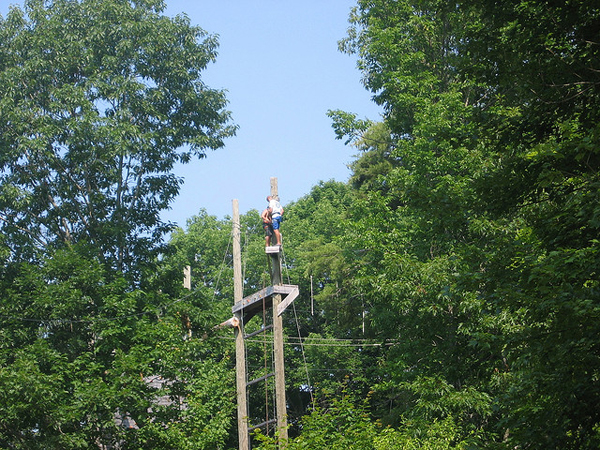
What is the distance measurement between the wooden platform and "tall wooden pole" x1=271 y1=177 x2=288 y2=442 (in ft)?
0.40

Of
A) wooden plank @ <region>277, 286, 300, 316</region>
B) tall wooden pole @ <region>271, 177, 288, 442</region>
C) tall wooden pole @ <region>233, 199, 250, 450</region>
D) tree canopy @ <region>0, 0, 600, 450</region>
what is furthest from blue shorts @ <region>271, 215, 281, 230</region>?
tree canopy @ <region>0, 0, 600, 450</region>

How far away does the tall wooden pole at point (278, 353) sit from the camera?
50.7 feet

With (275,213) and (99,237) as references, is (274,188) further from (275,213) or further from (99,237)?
(99,237)

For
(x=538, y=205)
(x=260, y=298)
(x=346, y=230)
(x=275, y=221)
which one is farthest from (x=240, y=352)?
(x=538, y=205)

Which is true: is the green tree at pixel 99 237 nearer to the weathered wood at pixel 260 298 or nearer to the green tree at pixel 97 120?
the green tree at pixel 97 120

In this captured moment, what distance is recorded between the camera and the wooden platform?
53.0 feet

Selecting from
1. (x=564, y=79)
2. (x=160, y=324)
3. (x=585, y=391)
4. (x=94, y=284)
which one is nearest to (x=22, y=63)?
(x=94, y=284)

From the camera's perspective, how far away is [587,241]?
9.84 metres

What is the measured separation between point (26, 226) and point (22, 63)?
5563 mm

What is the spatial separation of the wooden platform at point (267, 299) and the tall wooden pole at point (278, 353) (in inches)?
4.8

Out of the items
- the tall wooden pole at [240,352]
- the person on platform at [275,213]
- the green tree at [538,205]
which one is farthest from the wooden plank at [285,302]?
the green tree at [538,205]

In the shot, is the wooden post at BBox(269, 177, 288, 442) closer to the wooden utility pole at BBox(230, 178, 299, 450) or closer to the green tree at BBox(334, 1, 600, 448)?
the wooden utility pole at BBox(230, 178, 299, 450)

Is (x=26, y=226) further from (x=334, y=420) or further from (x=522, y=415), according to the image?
(x=522, y=415)

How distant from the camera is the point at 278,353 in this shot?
15953mm
